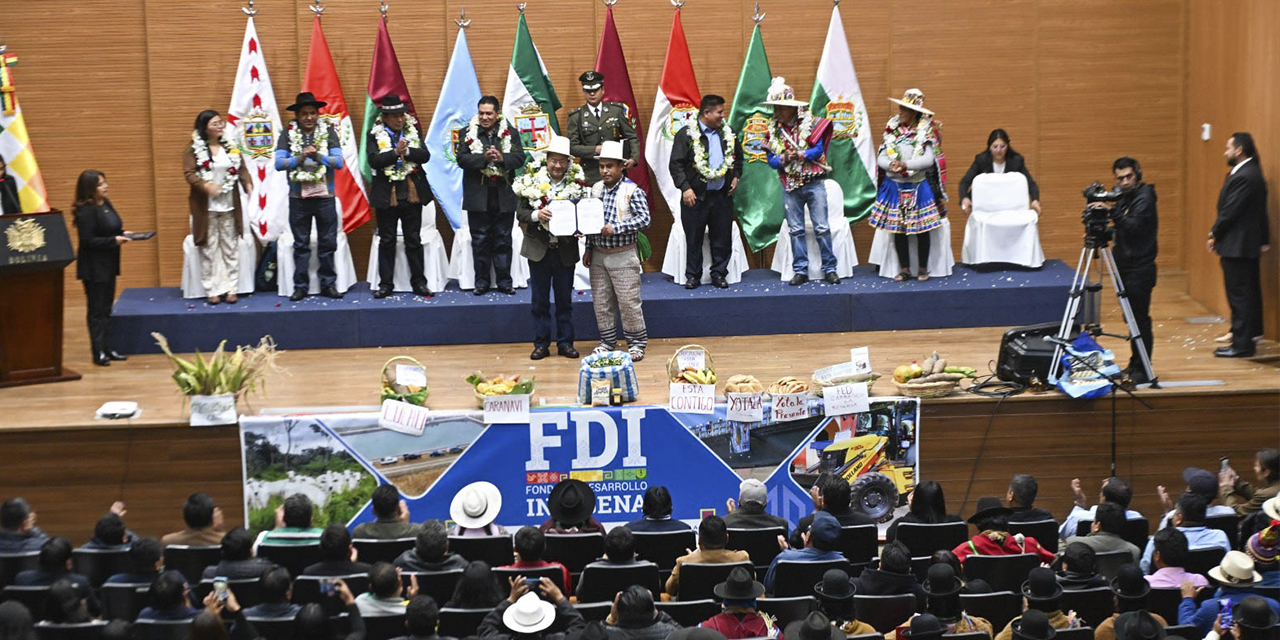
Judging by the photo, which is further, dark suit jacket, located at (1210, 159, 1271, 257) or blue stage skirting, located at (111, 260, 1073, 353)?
blue stage skirting, located at (111, 260, 1073, 353)

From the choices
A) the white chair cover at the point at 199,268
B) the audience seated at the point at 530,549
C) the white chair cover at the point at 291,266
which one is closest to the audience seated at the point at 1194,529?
the audience seated at the point at 530,549

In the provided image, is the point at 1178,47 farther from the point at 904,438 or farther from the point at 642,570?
the point at 642,570

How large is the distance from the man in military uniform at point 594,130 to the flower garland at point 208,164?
2481 millimetres

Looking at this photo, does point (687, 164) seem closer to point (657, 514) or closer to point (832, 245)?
point (832, 245)

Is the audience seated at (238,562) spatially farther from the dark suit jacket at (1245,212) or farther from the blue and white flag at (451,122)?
the dark suit jacket at (1245,212)

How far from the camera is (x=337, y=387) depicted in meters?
9.68

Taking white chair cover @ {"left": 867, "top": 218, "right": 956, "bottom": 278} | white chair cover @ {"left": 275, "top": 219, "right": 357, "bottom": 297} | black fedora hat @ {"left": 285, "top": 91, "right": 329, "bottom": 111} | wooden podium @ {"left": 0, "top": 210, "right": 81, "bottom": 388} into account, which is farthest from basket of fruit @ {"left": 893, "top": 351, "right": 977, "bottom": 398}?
wooden podium @ {"left": 0, "top": 210, "right": 81, "bottom": 388}

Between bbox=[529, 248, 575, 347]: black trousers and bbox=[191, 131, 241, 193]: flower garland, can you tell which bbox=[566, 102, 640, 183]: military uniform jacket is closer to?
bbox=[529, 248, 575, 347]: black trousers

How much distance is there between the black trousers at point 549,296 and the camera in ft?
33.4

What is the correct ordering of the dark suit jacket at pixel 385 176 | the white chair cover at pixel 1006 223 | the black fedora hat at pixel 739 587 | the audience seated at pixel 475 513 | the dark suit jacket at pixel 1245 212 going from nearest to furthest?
the black fedora hat at pixel 739 587, the audience seated at pixel 475 513, the dark suit jacket at pixel 1245 212, the dark suit jacket at pixel 385 176, the white chair cover at pixel 1006 223

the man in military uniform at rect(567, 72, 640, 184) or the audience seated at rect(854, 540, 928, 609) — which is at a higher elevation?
the man in military uniform at rect(567, 72, 640, 184)

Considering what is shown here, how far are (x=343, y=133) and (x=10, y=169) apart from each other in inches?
103

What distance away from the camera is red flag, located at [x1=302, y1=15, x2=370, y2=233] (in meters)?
12.0

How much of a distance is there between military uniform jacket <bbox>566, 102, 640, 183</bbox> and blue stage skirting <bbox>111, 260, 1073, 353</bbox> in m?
1.08
